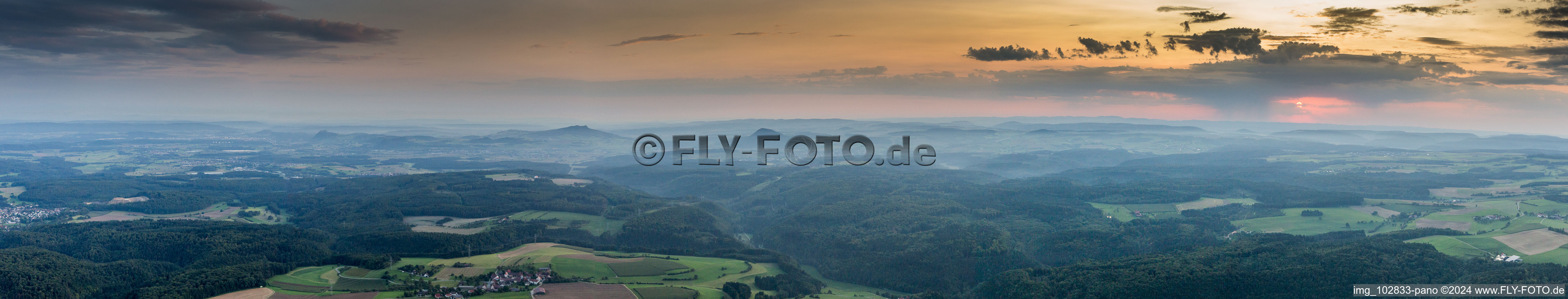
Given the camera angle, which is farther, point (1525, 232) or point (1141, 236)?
point (1141, 236)

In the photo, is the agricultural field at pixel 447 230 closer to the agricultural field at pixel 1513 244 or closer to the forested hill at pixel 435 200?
the forested hill at pixel 435 200

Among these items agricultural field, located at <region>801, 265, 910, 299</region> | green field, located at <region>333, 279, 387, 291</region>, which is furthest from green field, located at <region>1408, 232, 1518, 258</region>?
green field, located at <region>333, 279, 387, 291</region>

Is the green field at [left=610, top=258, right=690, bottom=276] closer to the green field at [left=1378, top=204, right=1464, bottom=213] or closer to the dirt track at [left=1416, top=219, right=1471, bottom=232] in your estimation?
the dirt track at [left=1416, top=219, right=1471, bottom=232]

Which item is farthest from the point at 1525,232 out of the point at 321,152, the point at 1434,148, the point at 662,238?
the point at 321,152

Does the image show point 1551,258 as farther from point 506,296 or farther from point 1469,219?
point 506,296

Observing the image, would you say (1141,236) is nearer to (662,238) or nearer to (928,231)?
(928,231)

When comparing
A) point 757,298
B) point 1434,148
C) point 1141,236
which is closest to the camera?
point 757,298
